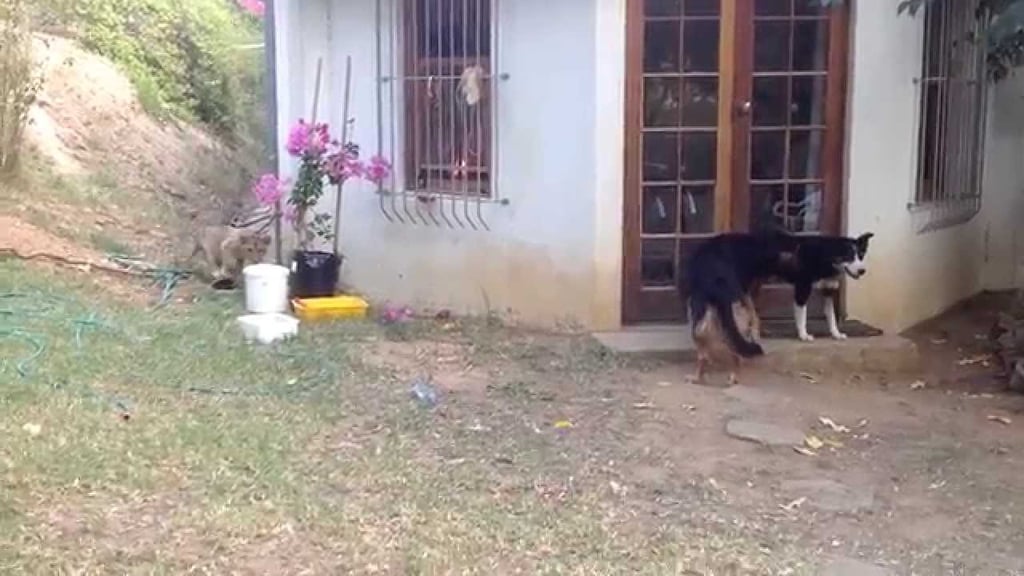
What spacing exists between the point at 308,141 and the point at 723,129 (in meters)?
2.39

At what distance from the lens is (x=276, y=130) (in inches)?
315

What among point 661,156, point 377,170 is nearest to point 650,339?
point 661,156

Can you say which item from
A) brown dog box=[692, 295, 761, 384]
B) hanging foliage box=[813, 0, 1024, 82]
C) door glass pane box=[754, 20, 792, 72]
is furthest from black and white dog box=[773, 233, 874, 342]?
hanging foliage box=[813, 0, 1024, 82]

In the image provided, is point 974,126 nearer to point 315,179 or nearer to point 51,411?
point 315,179

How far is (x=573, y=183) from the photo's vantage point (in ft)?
21.6

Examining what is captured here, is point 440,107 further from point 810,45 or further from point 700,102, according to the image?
point 810,45

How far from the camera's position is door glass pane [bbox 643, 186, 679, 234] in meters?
6.65

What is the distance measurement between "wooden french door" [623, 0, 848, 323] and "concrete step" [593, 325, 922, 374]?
0.34 m

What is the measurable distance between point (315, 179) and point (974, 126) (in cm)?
402

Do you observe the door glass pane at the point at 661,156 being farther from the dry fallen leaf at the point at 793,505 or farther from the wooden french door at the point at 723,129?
the dry fallen leaf at the point at 793,505

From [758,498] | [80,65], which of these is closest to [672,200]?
[758,498]

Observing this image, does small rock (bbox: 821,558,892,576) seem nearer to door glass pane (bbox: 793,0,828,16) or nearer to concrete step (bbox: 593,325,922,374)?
concrete step (bbox: 593,325,922,374)

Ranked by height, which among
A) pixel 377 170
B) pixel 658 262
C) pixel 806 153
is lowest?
pixel 658 262

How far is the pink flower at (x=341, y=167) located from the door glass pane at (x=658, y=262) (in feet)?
5.71
